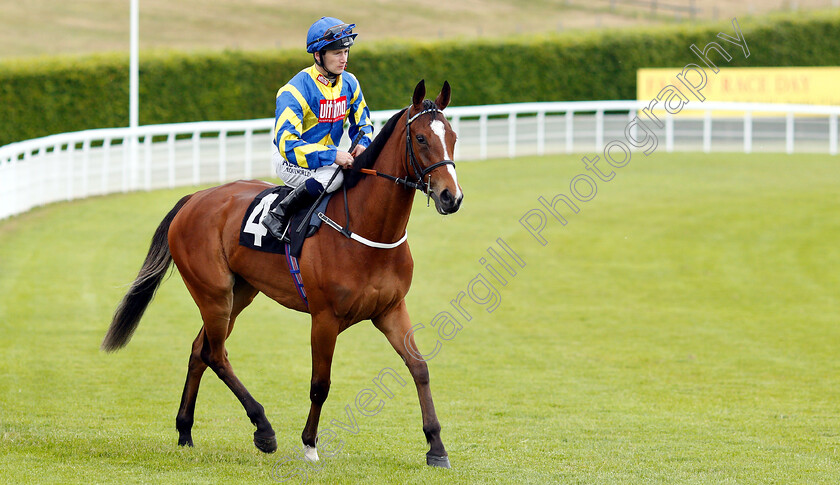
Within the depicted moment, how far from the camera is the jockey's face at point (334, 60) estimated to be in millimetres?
5430

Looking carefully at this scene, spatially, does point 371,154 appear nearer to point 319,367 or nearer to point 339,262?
point 339,262

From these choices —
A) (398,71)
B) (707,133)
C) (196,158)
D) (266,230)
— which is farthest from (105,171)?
(266,230)

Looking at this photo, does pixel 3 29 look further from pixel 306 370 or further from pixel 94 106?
pixel 306 370

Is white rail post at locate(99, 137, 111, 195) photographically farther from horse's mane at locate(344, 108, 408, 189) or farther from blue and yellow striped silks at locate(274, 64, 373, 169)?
horse's mane at locate(344, 108, 408, 189)

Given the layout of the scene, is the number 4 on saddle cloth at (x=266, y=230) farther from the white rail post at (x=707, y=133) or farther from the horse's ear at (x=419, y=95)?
the white rail post at (x=707, y=133)

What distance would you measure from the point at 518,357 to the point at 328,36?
4.37 m

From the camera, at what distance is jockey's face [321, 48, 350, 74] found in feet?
17.8

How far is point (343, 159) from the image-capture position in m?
5.35

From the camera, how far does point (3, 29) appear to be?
129 ft

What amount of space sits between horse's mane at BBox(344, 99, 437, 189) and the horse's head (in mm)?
137

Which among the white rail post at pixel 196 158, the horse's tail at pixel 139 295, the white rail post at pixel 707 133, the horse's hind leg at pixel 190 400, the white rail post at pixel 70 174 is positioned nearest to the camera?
the horse's hind leg at pixel 190 400

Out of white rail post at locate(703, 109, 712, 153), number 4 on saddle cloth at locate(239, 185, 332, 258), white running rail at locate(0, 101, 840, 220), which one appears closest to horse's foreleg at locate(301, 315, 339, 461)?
number 4 on saddle cloth at locate(239, 185, 332, 258)

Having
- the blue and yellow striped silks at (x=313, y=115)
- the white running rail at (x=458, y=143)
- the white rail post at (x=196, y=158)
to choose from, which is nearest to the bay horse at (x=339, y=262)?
the blue and yellow striped silks at (x=313, y=115)

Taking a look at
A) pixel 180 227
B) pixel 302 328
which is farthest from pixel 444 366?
pixel 180 227
